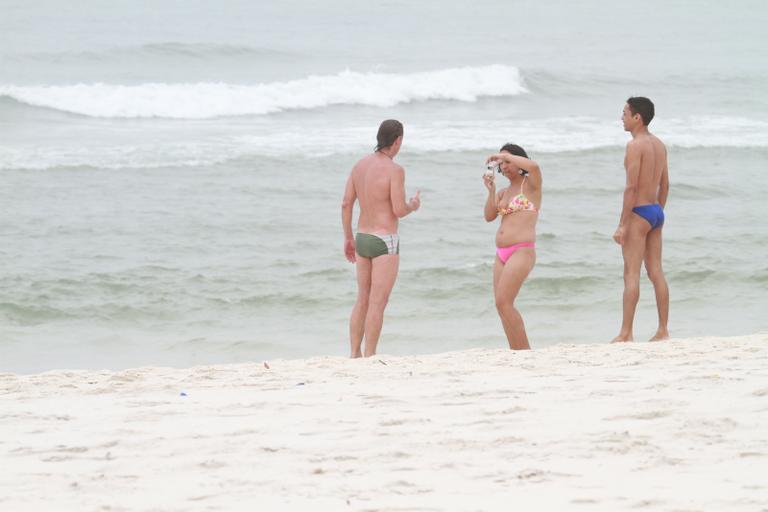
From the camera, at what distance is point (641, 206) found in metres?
7.05

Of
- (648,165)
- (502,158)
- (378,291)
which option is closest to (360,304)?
(378,291)

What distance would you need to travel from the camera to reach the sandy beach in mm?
3520

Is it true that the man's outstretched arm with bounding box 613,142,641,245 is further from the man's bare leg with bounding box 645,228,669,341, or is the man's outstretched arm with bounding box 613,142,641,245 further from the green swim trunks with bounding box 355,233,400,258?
the green swim trunks with bounding box 355,233,400,258

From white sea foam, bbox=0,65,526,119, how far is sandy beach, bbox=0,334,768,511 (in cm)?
1597

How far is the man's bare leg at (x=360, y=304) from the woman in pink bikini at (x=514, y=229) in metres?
0.78

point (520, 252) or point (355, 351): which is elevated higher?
point (520, 252)

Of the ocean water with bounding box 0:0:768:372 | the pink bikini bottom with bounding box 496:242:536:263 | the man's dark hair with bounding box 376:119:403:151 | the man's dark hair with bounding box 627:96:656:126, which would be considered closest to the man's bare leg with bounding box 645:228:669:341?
the man's dark hair with bounding box 627:96:656:126

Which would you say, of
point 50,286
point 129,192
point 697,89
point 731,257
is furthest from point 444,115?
point 50,286

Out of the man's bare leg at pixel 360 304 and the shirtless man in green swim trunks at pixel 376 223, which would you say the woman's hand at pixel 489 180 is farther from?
the man's bare leg at pixel 360 304

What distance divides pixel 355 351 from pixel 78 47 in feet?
73.2

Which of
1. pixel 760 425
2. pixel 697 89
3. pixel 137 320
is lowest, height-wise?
pixel 137 320

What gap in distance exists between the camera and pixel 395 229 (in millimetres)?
6801

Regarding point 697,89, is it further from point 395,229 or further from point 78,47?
point 395,229

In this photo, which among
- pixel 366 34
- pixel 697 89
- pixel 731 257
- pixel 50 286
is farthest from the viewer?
pixel 366 34
